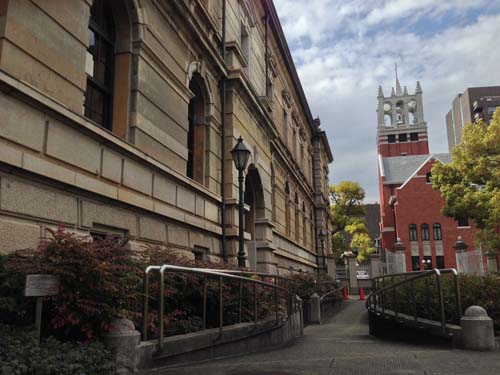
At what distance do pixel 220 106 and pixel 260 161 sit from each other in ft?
14.2

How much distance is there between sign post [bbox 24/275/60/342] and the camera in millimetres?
4672

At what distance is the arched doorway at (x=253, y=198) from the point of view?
1884cm

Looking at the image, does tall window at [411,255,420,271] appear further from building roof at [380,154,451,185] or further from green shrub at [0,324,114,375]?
green shrub at [0,324,114,375]

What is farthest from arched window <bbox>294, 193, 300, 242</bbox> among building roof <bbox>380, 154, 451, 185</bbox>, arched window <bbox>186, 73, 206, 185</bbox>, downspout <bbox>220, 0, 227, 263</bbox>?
building roof <bbox>380, 154, 451, 185</bbox>

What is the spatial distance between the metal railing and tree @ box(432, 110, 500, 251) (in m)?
14.8

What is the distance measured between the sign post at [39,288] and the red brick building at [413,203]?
41.7m

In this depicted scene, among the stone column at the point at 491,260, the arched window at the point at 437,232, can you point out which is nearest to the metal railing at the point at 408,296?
the stone column at the point at 491,260

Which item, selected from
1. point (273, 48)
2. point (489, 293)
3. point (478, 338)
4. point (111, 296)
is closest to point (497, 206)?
point (273, 48)

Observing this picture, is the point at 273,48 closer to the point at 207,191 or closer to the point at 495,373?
the point at 207,191

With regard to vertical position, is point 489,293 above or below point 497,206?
below

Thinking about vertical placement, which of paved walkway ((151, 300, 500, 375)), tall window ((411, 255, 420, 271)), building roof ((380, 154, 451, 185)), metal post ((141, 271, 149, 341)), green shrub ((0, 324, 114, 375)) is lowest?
paved walkway ((151, 300, 500, 375))

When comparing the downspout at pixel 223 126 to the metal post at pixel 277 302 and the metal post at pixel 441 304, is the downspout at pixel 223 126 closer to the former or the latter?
the metal post at pixel 277 302

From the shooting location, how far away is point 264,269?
1802 cm

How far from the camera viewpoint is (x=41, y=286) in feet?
15.6
